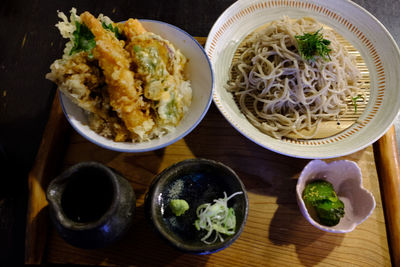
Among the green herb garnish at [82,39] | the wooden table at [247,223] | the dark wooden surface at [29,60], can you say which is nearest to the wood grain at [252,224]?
the wooden table at [247,223]

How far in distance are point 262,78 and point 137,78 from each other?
2.91 ft

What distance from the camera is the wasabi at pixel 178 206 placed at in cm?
150

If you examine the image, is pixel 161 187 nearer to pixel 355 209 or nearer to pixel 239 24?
pixel 355 209

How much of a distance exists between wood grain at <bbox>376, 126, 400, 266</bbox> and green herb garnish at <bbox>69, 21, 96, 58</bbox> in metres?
1.87

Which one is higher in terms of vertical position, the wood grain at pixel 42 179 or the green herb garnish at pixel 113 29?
the green herb garnish at pixel 113 29

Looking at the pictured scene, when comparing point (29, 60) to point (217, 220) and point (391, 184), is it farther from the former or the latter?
point (391, 184)

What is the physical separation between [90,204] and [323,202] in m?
1.25

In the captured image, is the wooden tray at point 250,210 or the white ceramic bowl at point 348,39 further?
the white ceramic bowl at point 348,39

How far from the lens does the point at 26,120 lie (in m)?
2.52

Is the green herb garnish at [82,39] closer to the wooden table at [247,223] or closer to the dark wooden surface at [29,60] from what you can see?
the wooden table at [247,223]

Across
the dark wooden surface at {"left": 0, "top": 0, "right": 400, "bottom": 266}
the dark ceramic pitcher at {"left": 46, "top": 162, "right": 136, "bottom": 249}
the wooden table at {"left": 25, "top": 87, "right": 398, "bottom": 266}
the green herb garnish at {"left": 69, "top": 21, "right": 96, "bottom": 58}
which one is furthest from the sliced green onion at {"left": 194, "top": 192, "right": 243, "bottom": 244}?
the dark wooden surface at {"left": 0, "top": 0, "right": 400, "bottom": 266}

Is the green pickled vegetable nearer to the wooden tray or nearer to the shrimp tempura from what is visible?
Result: the wooden tray

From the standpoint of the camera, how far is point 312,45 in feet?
6.25

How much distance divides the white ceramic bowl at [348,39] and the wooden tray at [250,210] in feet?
0.40
